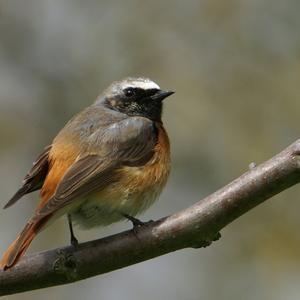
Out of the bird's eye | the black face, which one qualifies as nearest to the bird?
the black face

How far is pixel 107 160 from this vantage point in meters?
6.15

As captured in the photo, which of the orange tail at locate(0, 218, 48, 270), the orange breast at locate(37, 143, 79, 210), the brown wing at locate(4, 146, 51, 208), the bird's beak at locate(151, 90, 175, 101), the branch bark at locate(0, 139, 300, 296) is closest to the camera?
the branch bark at locate(0, 139, 300, 296)

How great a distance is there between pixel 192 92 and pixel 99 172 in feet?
12.3

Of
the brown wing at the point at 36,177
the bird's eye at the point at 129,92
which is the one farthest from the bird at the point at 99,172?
the bird's eye at the point at 129,92

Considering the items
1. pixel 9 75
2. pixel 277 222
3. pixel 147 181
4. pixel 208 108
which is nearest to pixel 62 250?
pixel 147 181

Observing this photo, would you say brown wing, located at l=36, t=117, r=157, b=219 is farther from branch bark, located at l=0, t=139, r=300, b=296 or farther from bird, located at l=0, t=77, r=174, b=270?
branch bark, located at l=0, t=139, r=300, b=296

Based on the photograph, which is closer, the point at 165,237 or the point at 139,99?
the point at 165,237

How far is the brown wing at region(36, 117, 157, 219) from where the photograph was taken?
555 centimetres

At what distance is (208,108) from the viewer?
30.6 ft

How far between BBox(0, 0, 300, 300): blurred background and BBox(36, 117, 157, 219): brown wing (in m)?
2.36

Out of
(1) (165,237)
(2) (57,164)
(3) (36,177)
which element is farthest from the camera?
(3) (36,177)

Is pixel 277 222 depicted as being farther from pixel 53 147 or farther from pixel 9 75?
→ pixel 9 75

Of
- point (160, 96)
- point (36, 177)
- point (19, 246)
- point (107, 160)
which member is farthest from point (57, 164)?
point (160, 96)

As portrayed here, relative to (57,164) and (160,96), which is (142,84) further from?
(57,164)
